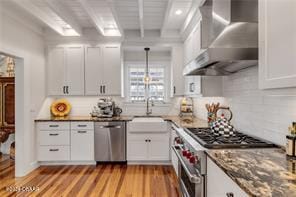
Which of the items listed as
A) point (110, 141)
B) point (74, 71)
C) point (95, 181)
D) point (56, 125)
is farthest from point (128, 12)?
point (95, 181)

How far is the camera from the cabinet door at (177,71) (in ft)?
16.0

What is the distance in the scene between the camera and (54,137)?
4.50 metres

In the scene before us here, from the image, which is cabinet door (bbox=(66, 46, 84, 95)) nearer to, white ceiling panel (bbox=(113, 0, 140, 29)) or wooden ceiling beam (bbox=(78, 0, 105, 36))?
wooden ceiling beam (bbox=(78, 0, 105, 36))

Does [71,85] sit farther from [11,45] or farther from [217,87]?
[217,87]

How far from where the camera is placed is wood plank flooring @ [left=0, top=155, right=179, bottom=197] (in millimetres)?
3227

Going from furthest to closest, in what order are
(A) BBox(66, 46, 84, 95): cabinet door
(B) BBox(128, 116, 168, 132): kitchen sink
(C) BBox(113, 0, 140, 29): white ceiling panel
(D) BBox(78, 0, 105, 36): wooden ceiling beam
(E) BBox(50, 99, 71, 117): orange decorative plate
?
(E) BBox(50, 99, 71, 117): orange decorative plate < (A) BBox(66, 46, 84, 95): cabinet door < (B) BBox(128, 116, 168, 132): kitchen sink < (C) BBox(113, 0, 140, 29): white ceiling panel < (D) BBox(78, 0, 105, 36): wooden ceiling beam

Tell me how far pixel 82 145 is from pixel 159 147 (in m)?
1.50

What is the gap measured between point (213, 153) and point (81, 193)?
2236 mm

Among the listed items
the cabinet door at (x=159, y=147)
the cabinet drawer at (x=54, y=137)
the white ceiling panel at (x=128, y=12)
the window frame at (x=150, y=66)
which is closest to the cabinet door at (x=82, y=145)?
the cabinet drawer at (x=54, y=137)

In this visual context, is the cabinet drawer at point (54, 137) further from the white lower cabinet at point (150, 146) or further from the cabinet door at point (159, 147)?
the cabinet door at point (159, 147)

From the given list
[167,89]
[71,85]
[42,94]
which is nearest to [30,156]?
[42,94]

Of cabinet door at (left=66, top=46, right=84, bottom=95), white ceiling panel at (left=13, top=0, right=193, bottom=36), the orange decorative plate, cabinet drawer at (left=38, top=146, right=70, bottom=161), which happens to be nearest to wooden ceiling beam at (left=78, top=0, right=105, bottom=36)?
white ceiling panel at (left=13, top=0, right=193, bottom=36)

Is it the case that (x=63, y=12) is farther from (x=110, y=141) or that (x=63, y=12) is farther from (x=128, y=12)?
(x=110, y=141)

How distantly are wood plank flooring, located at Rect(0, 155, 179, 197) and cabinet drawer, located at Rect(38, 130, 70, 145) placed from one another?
469 millimetres
